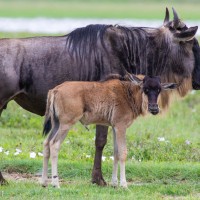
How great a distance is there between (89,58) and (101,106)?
0.98 metres

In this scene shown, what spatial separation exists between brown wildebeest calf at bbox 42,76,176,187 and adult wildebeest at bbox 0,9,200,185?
0.57 metres

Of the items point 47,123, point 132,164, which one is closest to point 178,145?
point 132,164

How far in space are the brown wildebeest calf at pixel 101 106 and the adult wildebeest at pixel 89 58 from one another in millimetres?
570

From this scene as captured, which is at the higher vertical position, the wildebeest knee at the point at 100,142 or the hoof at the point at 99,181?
the wildebeest knee at the point at 100,142

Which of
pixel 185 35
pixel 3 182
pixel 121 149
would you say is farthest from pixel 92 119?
pixel 185 35

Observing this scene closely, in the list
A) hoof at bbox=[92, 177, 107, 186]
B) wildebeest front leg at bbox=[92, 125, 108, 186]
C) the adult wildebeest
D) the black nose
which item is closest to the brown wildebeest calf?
the black nose

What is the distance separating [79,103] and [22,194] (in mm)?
1218

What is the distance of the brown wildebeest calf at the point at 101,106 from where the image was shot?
962 centimetres

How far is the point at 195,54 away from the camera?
1108cm

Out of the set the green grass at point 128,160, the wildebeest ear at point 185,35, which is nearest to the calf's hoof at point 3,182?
the green grass at point 128,160

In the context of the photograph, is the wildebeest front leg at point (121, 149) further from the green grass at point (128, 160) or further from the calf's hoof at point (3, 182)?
the calf's hoof at point (3, 182)

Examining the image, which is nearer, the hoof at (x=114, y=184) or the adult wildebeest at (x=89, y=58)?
the hoof at (x=114, y=184)

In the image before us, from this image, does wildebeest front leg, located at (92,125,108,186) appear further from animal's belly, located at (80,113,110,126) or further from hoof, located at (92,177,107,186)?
animal's belly, located at (80,113,110,126)

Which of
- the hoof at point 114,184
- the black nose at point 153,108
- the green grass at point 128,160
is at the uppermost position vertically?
the black nose at point 153,108
